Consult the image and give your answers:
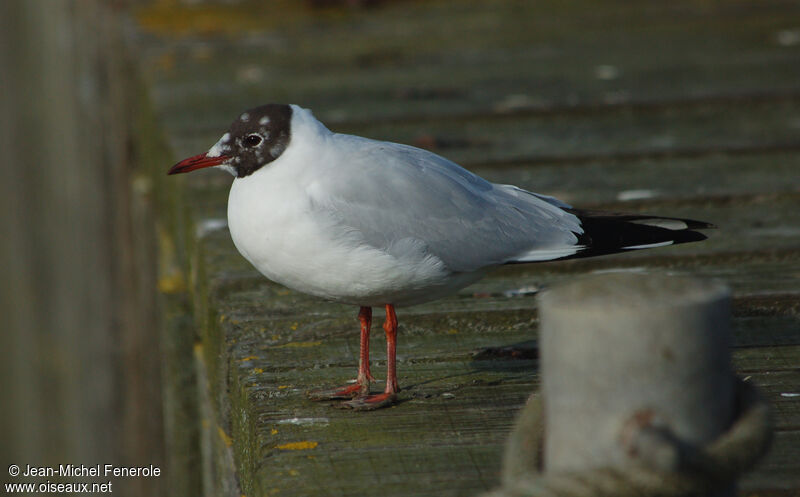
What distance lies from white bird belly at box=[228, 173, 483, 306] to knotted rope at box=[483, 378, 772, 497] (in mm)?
925

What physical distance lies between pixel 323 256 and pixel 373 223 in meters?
0.12

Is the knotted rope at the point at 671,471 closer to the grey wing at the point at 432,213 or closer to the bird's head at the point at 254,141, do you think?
the grey wing at the point at 432,213

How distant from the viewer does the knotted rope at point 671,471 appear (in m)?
1.10

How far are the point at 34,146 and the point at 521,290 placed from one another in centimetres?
644

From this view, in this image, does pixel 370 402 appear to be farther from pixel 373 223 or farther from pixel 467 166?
pixel 467 166

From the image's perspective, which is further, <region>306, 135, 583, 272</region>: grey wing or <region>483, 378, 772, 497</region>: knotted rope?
<region>306, 135, 583, 272</region>: grey wing

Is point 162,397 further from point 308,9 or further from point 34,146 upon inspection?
point 34,146

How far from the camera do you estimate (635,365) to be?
113 centimetres

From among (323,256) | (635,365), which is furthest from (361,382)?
(635,365)

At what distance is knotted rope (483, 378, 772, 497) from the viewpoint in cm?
110

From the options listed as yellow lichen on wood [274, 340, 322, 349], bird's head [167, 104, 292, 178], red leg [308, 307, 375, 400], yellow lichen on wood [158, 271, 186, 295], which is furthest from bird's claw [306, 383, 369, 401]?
yellow lichen on wood [158, 271, 186, 295]

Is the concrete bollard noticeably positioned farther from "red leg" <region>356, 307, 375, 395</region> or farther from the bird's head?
the bird's head

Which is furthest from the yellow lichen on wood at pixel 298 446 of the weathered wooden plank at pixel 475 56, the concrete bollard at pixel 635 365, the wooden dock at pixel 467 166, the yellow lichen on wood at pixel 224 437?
the weathered wooden plank at pixel 475 56

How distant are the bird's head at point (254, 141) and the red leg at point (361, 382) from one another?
37 centimetres
